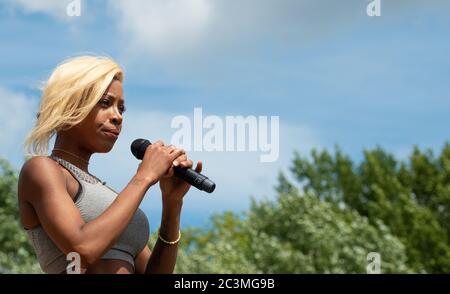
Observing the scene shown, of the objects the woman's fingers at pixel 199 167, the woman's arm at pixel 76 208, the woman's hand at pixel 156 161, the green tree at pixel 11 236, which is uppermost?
the green tree at pixel 11 236

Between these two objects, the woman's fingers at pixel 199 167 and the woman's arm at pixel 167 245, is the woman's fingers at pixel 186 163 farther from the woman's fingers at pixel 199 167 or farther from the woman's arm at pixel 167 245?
the woman's arm at pixel 167 245

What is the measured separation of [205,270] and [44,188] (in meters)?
25.1

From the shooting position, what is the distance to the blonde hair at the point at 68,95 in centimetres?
396

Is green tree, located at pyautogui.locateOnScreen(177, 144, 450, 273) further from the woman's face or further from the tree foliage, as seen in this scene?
the woman's face

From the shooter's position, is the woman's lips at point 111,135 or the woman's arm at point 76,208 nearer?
the woman's arm at point 76,208

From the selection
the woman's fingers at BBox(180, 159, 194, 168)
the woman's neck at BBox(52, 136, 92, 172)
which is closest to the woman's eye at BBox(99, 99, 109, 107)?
the woman's neck at BBox(52, 136, 92, 172)

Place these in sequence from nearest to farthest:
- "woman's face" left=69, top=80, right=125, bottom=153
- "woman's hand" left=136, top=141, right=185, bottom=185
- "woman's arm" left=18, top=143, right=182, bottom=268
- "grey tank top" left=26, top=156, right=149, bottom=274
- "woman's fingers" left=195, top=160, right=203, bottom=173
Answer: "woman's arm" left=18, top=143, right=182, bottom=268
"woman's hand" left=136, top=141, right=185, bottom=185
"grey tank top" left=26, top=156, right=149, bottom=274
"woman's face" left=69, top=80, right=125, bottom=153
"woman's fingers" left=195, top=160, right=203, bottom=173

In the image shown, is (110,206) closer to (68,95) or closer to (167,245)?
(68,95)

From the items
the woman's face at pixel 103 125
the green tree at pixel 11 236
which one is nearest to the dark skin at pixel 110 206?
the woman's face at pixel 103 125

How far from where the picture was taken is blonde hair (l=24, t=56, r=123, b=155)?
396cm

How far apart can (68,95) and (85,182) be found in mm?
458

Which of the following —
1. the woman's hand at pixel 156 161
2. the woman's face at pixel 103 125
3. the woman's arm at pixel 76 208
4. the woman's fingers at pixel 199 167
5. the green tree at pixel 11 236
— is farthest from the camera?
the green tree at pixel 11 236

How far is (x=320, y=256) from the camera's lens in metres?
29.3
